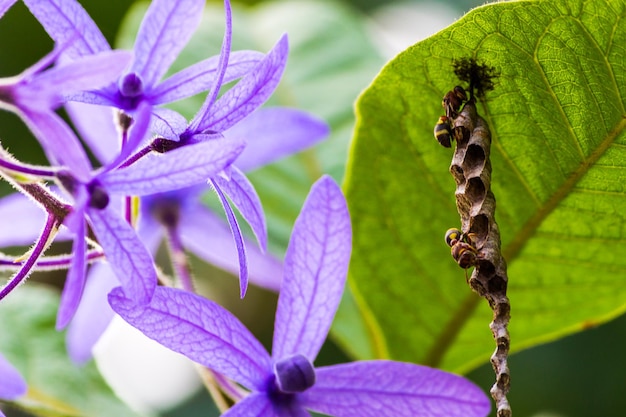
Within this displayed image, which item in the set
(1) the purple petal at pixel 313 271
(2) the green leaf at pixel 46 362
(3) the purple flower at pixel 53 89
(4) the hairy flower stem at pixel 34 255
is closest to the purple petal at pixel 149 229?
(2) the green leaf at pixel 46 362

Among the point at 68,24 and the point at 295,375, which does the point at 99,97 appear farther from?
the point at 295,375

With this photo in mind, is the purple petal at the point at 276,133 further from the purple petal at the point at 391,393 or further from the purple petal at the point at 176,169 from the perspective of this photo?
the purple petal at the point at 176,169

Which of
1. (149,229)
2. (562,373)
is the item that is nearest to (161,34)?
(149,229)

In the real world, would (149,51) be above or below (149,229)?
above

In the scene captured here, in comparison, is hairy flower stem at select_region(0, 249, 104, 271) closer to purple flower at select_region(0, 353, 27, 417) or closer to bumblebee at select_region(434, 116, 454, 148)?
purple flower at select_region(0, 353, 27, 417)

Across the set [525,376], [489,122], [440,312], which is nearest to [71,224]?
[489,122]

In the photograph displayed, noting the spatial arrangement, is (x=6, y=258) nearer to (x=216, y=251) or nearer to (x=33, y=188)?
(x=33, y=188)
